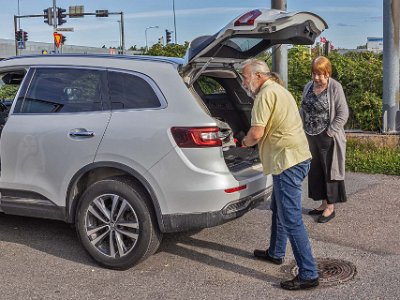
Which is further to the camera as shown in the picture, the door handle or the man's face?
the door handle

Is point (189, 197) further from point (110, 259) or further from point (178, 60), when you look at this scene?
point (178, 60)

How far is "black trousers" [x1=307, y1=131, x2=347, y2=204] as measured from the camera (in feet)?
19.5

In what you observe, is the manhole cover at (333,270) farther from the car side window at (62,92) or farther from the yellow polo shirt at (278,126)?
the car side window at (62,92)

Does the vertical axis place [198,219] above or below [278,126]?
below

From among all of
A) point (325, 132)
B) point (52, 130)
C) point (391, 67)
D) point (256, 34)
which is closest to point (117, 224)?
point (52, 130)

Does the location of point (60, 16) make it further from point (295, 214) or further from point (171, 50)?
point (295, 214)

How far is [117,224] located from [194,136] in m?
1.02

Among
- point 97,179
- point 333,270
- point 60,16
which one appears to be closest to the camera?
point 333,270

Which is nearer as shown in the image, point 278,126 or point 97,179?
point 278,126

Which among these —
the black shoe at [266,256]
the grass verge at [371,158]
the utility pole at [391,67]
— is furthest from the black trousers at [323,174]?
the utility pole at [391,67]

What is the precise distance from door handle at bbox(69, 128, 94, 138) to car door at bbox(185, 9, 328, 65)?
0.99 meters

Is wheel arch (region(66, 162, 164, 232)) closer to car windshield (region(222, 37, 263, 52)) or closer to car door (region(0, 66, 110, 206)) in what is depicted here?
car door (region(0, 66, 110, 206))

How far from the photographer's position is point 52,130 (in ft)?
16.4

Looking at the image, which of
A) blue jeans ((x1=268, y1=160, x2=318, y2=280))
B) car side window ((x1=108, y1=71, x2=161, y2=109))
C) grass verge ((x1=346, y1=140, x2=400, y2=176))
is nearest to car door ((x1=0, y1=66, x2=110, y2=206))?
car side window ((x1=108, y1=71, x2=161, y2=109))
